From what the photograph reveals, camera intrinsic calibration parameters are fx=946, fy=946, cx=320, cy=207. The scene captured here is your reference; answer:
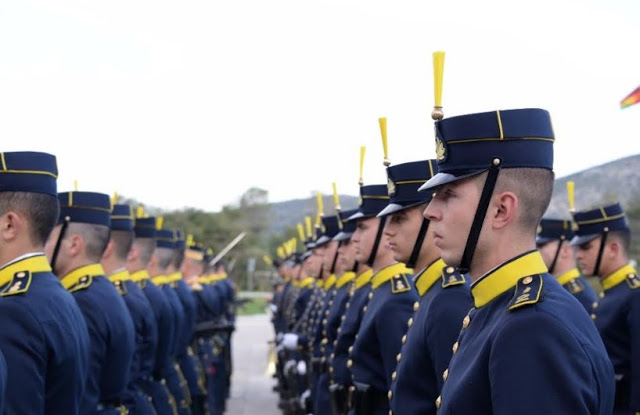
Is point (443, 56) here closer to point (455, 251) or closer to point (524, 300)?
point (455, 251)

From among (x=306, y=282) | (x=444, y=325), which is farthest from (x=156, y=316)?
(x=306, y=282)

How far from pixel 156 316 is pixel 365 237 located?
287 centimetres

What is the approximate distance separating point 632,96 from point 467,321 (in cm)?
369

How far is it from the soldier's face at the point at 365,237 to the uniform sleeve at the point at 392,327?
616 millimetres

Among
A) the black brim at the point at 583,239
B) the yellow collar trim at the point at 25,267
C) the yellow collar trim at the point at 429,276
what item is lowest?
the black brim at the point at 583,239

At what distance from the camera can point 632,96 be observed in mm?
6199

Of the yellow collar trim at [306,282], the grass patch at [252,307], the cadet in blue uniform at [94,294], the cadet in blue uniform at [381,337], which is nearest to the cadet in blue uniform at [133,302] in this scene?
the cadet in blue uniform at [94,294]

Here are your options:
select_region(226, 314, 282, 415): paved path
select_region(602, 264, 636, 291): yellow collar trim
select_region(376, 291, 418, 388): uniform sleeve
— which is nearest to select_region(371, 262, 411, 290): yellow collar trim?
select_region(376, 291, 418, 388): uniform sleeve

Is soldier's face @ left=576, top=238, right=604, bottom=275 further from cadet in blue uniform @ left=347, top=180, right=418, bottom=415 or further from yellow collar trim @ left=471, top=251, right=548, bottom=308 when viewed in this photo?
yellow collar trim @ left=471, top=251, right=548, bottom=308

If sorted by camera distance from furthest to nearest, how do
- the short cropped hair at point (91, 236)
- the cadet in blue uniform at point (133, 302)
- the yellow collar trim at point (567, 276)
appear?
the yellow collar trim at point (567, 276) → the cadet in blue uniform at point (133, 302) → the short cropped hair at point (91, 236)

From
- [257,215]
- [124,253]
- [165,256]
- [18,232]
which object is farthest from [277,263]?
[257,215]

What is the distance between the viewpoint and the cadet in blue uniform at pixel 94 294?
5.07 meters

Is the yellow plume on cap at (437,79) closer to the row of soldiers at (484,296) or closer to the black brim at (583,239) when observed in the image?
the row of soldiers at (484,296)

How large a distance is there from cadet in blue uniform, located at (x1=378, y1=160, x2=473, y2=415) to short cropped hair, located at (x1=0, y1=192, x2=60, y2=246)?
5.22 feet
